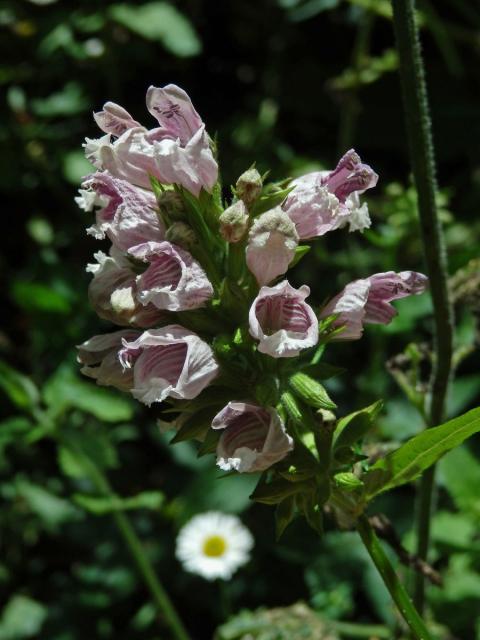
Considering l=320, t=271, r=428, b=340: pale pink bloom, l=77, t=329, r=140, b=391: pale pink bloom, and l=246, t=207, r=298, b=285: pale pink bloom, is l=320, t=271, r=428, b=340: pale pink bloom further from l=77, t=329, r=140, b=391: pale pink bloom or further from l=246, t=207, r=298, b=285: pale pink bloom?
l=77, t=329, r=140, b=391: pale pink bloom

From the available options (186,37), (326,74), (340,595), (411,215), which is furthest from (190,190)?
(326,74)

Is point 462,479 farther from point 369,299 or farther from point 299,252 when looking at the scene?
point 299,252

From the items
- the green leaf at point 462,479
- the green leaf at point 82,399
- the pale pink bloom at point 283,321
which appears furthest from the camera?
the green leaf at point 82,399

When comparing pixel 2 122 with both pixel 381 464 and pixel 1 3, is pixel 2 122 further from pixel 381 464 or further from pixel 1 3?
pixel 381 464

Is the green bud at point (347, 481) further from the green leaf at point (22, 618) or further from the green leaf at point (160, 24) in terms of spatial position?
the green leaf at point (160, 24)

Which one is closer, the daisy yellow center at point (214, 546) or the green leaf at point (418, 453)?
the green leaf at point (418, 453)

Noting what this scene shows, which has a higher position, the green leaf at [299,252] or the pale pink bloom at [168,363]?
the green leaf at [299,252]

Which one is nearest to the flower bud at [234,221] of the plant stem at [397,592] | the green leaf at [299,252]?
the green leaf at [299,252]
